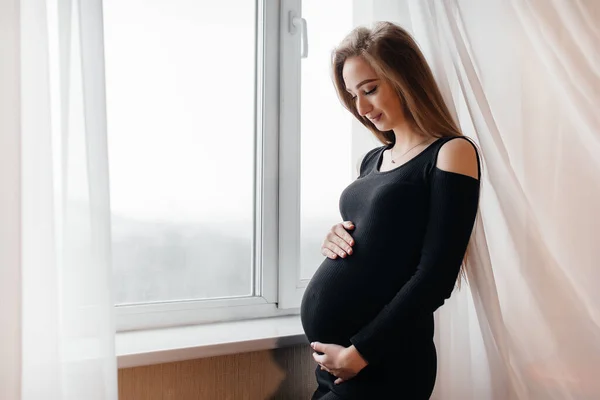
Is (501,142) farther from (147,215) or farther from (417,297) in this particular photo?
(147,215)

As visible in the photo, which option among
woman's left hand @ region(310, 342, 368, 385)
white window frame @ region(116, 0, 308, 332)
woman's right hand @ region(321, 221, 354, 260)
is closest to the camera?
woman's left hand @ region(310, 342, 368, 385)

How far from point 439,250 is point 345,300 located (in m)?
0.23

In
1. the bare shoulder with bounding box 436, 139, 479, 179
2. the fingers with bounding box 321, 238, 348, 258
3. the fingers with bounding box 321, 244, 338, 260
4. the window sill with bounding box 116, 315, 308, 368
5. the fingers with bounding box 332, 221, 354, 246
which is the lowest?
the window sill with bounding box 116, 315, 308, 368

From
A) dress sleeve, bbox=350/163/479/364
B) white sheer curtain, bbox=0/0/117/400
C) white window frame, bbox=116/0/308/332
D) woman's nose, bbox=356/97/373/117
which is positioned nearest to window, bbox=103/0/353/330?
white window frame, bbox=116/0/308/332

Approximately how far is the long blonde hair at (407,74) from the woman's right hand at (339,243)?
0.27 metres

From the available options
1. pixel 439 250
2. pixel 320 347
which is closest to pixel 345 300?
pixel 320 347

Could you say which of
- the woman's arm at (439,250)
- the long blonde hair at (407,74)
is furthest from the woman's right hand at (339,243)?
the long blonde hair at (407,74)

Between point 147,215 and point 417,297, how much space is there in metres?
0.76

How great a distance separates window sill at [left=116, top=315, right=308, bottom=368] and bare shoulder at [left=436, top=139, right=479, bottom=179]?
0.64m

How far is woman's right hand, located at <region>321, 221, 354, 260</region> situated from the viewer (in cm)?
128

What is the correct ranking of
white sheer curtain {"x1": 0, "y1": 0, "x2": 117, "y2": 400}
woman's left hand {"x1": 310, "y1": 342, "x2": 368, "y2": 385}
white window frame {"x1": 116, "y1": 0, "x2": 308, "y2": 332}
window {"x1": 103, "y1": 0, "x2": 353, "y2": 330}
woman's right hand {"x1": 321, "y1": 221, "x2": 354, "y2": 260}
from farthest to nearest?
white window frame {"x1": 116, "y1": 0, "x2": 308, "y2": 332}, window {"x1": 103, "y1": 0, "x2": 353, "y2": 330}, woman's right hand {"x1": 321, "y1": 221, "x2": 354, "y2": 260}, woman's left hand {"x1": 310, "y1": 342, "x2": 368, "y2": 385}, white sheer curtain {"x1": 0, "y1": 0, "x2": 117, "y2": 400}

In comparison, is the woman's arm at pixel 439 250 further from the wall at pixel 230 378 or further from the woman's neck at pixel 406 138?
the wall at pixel 230 378

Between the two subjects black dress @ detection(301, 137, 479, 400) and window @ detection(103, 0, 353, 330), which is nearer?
black dress @ detection(301, 137, 479, 400)

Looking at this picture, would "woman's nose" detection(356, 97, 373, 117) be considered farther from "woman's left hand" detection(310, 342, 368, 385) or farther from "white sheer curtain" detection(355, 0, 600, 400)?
"woman's left hand" detection(310, 342, 368, 385)
